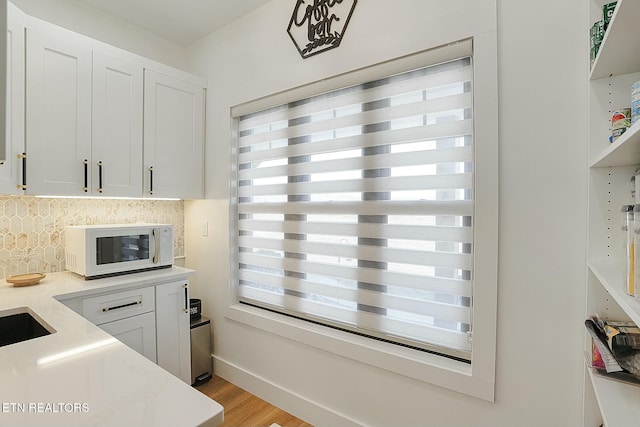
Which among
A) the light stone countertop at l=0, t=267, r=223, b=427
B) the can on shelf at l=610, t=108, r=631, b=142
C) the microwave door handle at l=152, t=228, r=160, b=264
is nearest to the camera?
the light stone countertop at l=0, t=267, r=223, b=427

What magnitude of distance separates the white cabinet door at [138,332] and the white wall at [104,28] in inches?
79.0

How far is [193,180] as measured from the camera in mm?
2537

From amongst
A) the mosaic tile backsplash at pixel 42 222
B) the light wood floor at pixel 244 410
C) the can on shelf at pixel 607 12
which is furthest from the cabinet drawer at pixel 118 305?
the can on shelf at pixel 607 12

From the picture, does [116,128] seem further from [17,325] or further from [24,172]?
[17,325]

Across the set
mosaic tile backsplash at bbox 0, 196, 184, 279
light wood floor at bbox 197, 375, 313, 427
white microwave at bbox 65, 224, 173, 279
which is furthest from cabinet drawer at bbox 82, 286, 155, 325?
light wood floor at bbox 197, 375, 313, 427

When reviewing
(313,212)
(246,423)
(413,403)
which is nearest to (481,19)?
(313,212)

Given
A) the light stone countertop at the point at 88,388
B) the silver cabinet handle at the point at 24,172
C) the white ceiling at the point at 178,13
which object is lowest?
the light stone countertop at the point at 88,388

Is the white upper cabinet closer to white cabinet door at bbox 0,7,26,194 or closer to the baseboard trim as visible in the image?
white cabinet door at bbox 0,7,26,194

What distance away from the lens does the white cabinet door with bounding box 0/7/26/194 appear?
163 cm

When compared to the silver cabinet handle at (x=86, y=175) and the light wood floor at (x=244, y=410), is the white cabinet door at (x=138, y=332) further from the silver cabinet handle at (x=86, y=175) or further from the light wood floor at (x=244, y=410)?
the silver cabinet handle at (x=86, y=175)

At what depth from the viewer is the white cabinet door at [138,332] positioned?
1825 mm

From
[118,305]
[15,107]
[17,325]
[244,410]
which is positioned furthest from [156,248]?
[244,410]

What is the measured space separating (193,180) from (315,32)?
145 centimetres

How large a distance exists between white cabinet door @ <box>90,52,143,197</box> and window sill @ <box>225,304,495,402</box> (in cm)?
128
